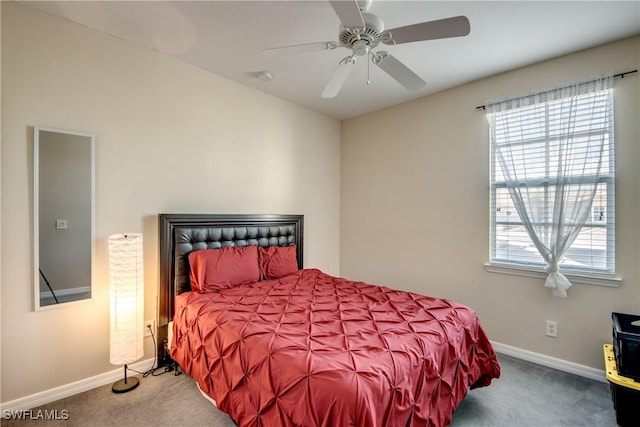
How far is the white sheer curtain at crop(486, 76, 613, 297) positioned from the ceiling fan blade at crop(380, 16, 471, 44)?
1728mm

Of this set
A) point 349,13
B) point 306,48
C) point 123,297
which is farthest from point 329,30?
point 123,297

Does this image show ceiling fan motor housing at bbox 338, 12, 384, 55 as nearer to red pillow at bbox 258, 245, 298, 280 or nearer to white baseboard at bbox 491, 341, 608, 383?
red pillow at bbox 258, 245, 298, 280

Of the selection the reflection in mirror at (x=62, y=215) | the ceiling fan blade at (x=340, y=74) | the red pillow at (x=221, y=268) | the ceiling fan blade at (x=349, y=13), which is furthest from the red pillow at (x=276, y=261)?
the ceiling fan blade at (x=349, y=13)

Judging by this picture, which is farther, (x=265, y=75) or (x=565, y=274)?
(x=265, y=75)

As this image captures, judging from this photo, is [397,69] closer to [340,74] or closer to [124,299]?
[340,74]

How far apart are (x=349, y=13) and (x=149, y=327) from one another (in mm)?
2818

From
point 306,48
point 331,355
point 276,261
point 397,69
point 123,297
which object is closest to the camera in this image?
point 331,355

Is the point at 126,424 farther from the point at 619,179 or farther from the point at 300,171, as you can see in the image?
the point at 619,179

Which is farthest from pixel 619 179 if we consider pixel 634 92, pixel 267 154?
pixel 267 154

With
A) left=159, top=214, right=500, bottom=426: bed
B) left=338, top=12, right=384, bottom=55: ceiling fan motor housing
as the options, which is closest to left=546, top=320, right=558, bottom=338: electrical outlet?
left=159, top=214, right=500, bottom=426: bed

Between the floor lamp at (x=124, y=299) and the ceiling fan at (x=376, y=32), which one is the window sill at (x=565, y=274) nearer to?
the ceiling fan at (x=376, y=32)

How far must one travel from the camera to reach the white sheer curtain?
2.47m

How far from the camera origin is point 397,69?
1950mm

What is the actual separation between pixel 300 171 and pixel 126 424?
2.97 m
